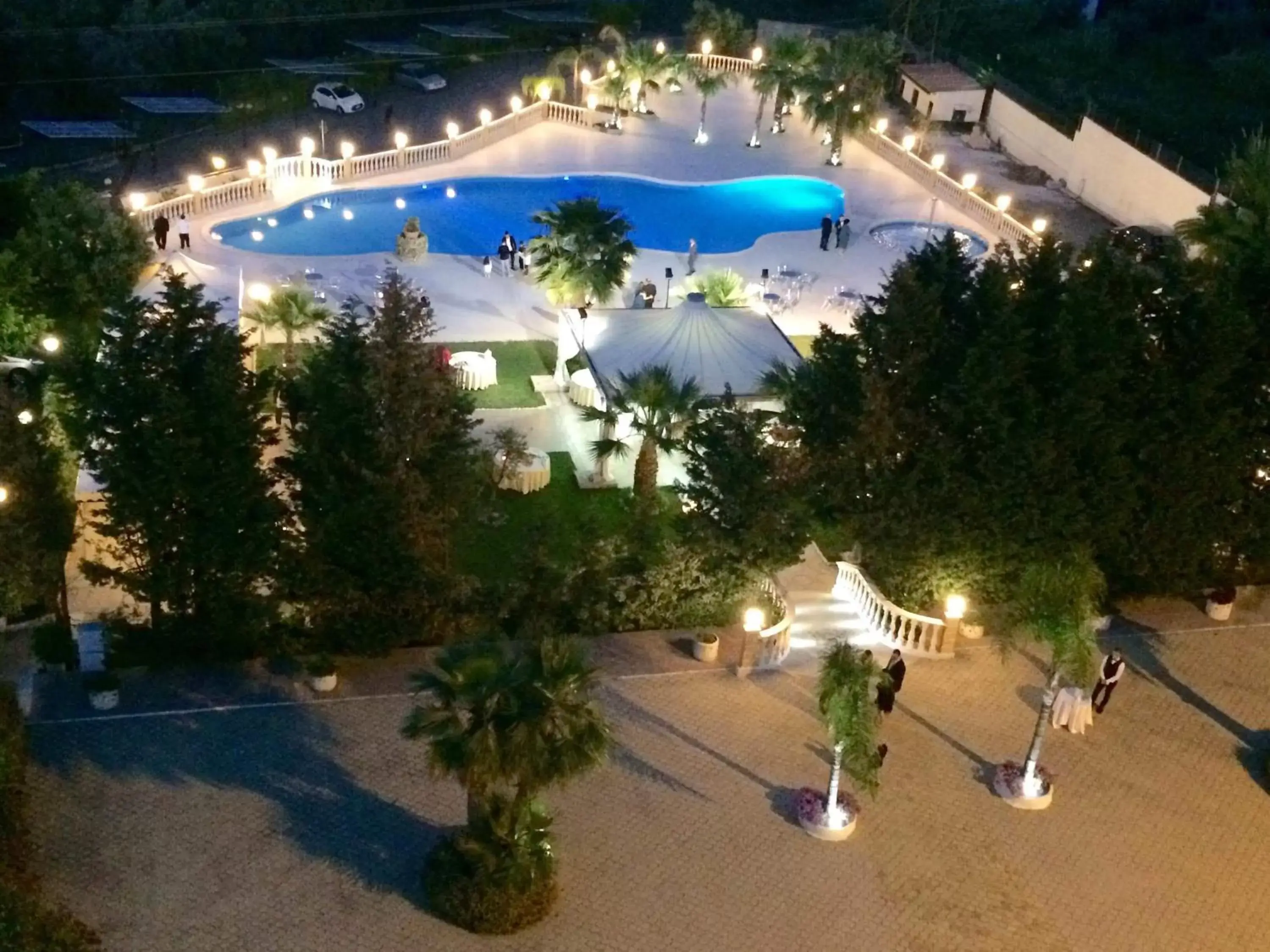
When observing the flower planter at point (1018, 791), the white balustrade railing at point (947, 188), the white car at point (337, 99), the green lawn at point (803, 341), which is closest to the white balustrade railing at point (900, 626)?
the flower planter at point (1018, 791)

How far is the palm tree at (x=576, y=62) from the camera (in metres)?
51.6

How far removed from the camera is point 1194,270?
68.6 feet

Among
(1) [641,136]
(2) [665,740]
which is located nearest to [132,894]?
(2) [665,740]

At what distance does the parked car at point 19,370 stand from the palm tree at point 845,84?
27.8m

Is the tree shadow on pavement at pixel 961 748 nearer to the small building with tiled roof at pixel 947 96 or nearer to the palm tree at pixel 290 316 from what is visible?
the palm tree at pixel 290 316

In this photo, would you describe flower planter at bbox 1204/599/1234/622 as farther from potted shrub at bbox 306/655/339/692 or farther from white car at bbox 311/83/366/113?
white car at bbox 311/83/366/113

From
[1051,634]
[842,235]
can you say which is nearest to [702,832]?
[1051,634]

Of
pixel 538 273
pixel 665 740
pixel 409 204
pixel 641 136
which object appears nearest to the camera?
pixel 665 740

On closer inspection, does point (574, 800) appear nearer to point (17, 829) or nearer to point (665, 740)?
point (665, 740)

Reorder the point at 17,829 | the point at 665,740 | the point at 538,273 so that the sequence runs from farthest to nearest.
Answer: the point at 538,273 → the point at 665,740 → the point at 17,829

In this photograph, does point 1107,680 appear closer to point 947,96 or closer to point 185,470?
point 185,470

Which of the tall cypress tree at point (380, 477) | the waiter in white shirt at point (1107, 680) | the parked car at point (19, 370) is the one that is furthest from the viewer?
the parked car at point (19, 370)

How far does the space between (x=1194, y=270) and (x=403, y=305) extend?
1229cm

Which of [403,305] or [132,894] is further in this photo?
[403,305]
